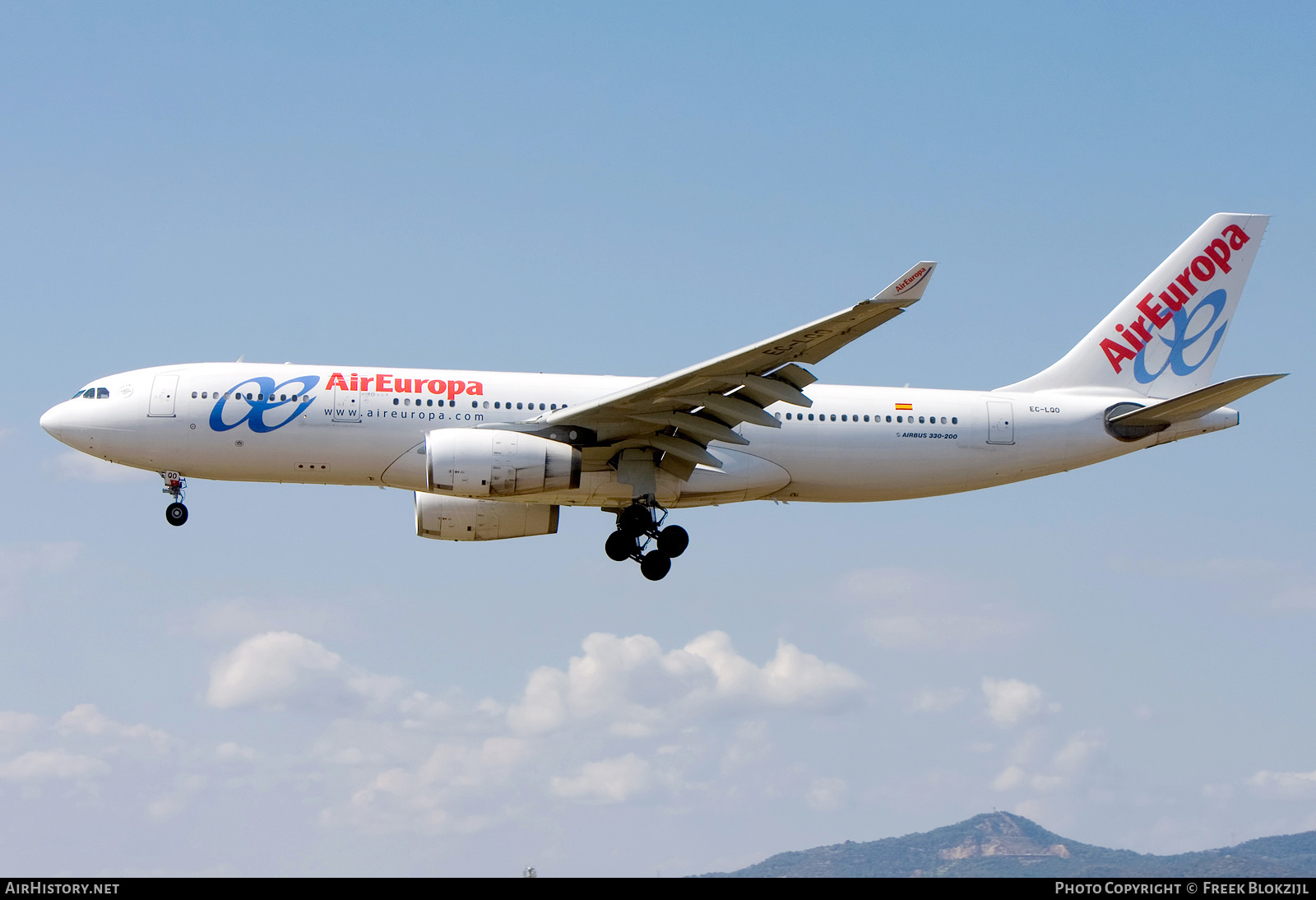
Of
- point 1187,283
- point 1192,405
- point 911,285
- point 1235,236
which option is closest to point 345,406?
point 911,285

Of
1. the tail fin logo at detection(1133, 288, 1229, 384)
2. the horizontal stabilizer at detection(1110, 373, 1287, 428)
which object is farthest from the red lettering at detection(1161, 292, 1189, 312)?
the horizontal stabilizer at detection(1110, 373, 1287, 428)

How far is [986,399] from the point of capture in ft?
103

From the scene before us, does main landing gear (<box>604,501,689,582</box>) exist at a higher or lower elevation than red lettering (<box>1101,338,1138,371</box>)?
lower

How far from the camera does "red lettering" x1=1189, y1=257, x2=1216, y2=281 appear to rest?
3478 centimetres

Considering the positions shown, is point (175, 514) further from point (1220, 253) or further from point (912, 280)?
point (1220, 253)

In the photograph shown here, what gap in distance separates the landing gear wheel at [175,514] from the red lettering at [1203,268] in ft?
81.3

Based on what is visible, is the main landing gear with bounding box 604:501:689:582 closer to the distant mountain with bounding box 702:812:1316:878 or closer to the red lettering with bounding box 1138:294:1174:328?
the red lettering with bounding box 1138:294:1174:328

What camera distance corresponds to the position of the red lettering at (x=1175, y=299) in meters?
34.4

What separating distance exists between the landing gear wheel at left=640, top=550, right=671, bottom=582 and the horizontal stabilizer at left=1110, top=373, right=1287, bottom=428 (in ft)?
34.8

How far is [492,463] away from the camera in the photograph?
27281 millimetres

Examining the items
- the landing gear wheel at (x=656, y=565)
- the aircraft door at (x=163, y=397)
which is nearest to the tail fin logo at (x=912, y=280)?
the landing gear wheel at (x=656, y=565)

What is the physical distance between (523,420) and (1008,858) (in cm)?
16334

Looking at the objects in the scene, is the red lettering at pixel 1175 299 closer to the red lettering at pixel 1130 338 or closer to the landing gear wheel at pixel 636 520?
the red lettering at pixel 1130 338

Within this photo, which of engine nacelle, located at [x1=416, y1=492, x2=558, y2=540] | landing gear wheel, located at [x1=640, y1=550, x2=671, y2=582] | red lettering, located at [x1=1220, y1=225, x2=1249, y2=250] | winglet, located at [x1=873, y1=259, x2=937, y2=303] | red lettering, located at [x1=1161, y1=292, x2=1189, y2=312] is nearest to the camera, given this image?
winglet, located at [x1=873, y1=259, x2=937, y2=303]
